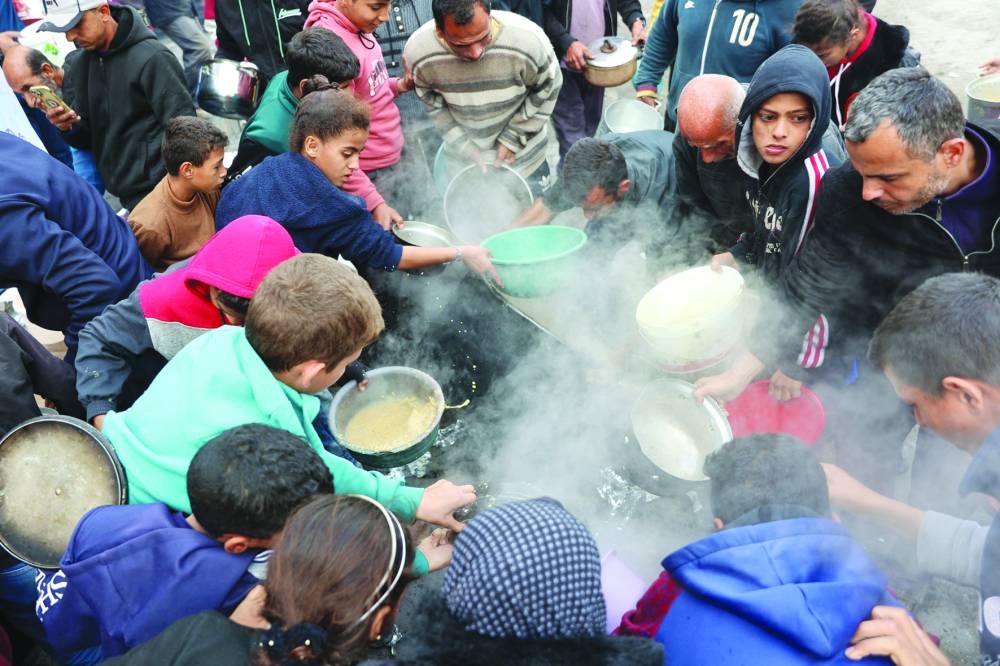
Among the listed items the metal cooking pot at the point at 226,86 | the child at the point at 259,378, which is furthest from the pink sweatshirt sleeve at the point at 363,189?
the child at the point at 259,378

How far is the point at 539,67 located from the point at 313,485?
126 inches

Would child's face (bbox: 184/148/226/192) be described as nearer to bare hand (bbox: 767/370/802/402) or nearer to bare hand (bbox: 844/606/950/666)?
bare hand (bbox: 767/370/802/402)

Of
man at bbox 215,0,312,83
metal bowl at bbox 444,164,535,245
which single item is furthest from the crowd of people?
man at bbox 215,0,312,83

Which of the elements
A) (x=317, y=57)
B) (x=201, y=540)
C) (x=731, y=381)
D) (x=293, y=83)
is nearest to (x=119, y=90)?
(x=293, y=83)

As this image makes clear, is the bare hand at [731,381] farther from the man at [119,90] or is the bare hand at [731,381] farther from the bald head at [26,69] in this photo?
the bald head at [26,69]

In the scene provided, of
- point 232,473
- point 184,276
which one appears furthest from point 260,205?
point 232,473

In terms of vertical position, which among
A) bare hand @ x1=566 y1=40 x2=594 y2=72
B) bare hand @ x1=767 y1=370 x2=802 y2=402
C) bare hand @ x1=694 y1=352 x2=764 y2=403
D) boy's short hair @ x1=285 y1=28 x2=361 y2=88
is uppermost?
boy's short hair @ x1=285 y1=28 x2=361 y2=88

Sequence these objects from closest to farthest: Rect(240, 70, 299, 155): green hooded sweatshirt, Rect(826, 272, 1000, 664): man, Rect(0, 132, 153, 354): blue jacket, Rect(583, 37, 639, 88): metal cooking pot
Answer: Rect(826, 272, 1000, 664): man < Rect(0, 132, 153, 354): blue jacket < Rect(240, 70, 299, 155): green hooded sweatshirt < Rect(583, 37, 639, 88): metal cooking pot

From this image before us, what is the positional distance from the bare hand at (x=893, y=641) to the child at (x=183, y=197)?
318 cm

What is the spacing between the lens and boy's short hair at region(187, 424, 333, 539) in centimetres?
167

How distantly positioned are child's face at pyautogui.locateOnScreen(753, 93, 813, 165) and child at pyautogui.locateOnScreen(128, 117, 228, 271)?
2539 mm

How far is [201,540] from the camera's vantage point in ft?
5.74

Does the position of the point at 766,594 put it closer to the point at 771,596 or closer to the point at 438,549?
the point at 771,596

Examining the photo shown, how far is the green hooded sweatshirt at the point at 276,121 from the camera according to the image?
363 cm
